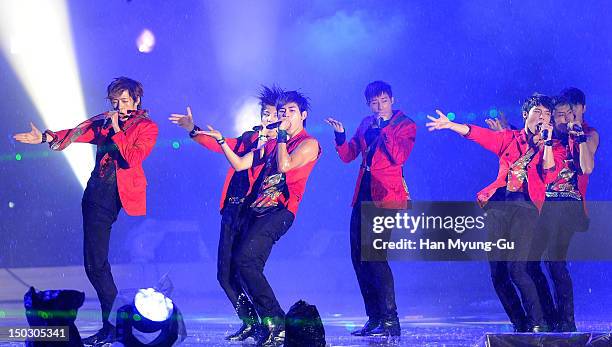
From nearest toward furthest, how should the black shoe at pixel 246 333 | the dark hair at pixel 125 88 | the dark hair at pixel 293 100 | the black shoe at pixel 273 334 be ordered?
the black shoe at pixel 273 334
the black shoe at pixel 246 333
the dark hair at pixel 293 100
the dark hair at pixel 125 88

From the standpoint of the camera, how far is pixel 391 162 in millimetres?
5258

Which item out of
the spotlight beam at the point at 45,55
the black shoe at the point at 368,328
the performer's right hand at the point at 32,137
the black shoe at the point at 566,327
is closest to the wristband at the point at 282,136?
the black shoe at the point at 368,328

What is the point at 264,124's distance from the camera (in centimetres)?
537

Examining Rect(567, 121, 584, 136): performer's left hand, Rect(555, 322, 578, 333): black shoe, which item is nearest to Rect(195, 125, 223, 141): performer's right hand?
Rect(567, 121, 584, 136): performer's left hand

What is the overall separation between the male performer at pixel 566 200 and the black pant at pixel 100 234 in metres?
2.74

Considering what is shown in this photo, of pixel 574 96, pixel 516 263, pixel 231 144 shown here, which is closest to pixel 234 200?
pixel 231 144

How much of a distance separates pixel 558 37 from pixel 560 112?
2.26 feet

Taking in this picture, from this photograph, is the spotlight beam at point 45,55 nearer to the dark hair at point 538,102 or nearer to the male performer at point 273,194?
the male performer at point 273,194

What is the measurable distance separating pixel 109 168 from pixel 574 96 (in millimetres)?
3100

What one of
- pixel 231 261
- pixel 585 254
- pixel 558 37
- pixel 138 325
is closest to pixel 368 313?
pixel 231 261

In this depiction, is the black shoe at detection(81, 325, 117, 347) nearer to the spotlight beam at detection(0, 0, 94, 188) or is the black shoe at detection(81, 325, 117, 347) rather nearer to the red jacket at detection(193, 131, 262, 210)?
the red jacket at detection(193, 131, 262, 210)

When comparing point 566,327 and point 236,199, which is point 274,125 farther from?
point 566,327

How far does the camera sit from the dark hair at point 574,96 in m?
5.37

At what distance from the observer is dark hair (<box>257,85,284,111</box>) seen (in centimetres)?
543
